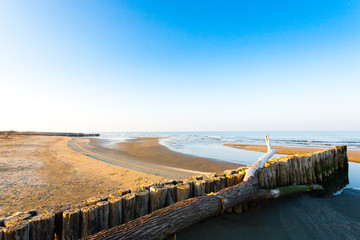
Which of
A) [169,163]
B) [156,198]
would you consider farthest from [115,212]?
[169,163]

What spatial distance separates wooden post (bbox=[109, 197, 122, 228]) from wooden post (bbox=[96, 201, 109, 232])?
7 cm

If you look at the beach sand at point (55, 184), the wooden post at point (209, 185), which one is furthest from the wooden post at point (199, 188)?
the beach sand at point (55, 184)

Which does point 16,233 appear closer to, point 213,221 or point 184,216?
point 184,216

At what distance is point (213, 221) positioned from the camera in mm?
4152

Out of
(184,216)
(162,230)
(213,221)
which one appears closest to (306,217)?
(213,221)

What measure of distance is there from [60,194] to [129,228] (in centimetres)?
481

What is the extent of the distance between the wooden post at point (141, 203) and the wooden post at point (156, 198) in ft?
0.37

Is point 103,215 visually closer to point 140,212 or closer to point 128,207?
point 128,207

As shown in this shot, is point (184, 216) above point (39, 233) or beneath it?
beneath

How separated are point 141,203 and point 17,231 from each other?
1778 mm

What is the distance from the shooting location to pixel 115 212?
9.69ft

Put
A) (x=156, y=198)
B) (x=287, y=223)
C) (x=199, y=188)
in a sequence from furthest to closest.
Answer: (x=287, y=223), (x=199, y=188), (x=156, y=198)

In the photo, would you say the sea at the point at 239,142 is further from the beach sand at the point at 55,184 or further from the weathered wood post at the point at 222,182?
the beach sand at the point at 55,184

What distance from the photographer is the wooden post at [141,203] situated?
320cm
